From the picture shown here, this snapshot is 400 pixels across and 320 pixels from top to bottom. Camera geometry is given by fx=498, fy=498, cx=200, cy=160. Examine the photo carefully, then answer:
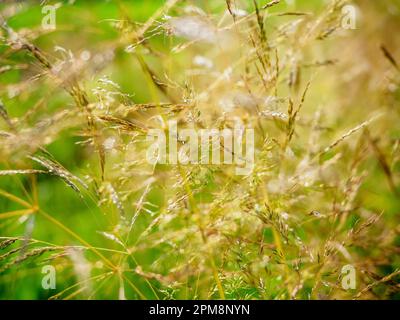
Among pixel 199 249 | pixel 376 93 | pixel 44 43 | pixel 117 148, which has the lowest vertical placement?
pixel 199 249

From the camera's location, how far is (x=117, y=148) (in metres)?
1.31

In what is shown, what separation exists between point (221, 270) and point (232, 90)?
0.49 metres

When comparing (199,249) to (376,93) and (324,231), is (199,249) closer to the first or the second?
(324,231)

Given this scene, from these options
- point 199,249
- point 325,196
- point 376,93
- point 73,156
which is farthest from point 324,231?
point 73,156

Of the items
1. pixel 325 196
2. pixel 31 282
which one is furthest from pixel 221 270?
pixel 31 282

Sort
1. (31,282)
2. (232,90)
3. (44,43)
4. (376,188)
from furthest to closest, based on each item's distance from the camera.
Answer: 1. (44,43)
2. (376,188)
3. (31,282)
4. (232,90)

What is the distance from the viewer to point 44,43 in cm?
342

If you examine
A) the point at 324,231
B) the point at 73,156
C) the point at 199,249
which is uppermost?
the point at 73,156

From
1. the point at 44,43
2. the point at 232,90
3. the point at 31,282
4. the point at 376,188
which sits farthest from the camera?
the point at 44,43

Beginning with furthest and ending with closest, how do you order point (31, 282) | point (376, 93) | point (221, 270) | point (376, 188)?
1. point (376, 93)
2. point (376, 188)
3. point (31, 282)
4. point (221, 270)

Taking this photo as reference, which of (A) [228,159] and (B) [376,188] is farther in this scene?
(B) [376,188]

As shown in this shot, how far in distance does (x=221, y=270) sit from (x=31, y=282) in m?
0.89
